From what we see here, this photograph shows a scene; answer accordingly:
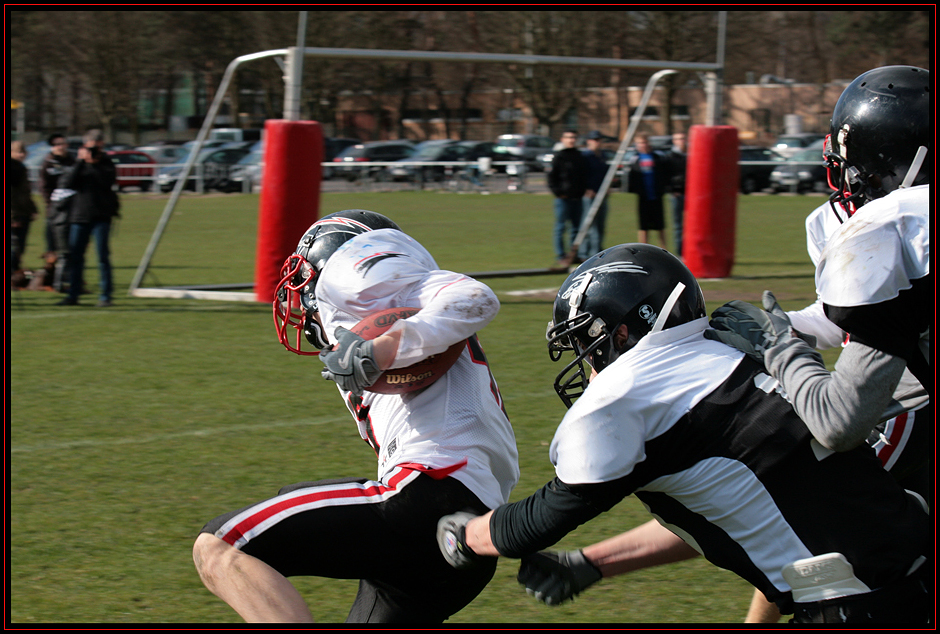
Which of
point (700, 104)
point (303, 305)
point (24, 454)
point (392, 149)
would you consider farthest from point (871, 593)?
point (392, 149)

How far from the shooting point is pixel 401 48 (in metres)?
29.2

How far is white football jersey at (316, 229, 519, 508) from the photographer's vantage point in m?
2.68

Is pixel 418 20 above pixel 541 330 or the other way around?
above

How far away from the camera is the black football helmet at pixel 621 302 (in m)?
2.38

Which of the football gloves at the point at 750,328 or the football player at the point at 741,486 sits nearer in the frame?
the football player at the point at 741,486

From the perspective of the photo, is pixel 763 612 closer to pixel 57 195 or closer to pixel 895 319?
pixel 895 319

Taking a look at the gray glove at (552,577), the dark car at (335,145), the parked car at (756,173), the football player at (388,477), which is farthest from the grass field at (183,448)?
the dark car at (335,145)

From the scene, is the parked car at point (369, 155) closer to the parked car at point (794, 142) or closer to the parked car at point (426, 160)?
the parked car at point (426, 160)

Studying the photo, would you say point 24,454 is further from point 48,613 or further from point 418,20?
point 418,20

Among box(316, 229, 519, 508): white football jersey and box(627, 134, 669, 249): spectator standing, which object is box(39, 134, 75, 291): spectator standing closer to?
box(627, 134, 669, 249): spectator standing

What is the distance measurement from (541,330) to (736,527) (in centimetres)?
687

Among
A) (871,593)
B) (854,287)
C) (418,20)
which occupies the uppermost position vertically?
(418,20)

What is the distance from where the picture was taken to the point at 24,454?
211 inches

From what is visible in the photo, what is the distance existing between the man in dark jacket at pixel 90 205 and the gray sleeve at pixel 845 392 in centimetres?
943
